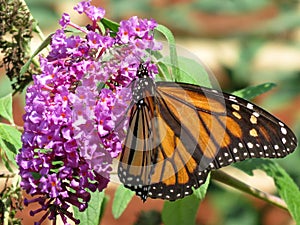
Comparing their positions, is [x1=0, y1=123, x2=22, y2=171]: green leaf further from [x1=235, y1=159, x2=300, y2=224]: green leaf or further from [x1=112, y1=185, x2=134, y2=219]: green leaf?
[x1=235, y1=159, x2=300, y2=224]: green leaf

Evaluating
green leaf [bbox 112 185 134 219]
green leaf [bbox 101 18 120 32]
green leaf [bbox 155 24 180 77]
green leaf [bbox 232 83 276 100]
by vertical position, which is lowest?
green leaf [bbox 112 185 134 219]

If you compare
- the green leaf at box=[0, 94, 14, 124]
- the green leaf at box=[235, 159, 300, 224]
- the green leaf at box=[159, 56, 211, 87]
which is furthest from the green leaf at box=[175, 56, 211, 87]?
the green leaf at box=[0, 94, 14, 124]

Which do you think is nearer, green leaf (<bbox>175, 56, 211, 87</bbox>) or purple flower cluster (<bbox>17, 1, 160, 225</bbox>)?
purple flower cluster (<bbox>17, 1, 160, 225</bbox>)

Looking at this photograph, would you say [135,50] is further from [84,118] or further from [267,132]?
[267,132]

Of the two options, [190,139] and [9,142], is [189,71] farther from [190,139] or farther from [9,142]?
[9,142]

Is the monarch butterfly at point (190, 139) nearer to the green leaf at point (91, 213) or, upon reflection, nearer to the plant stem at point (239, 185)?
the green leaf at point (91, 213)

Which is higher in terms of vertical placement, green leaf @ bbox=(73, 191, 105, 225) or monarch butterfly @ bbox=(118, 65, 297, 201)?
monarch butterfly @ bbox=(118, 65, 297, 201)
